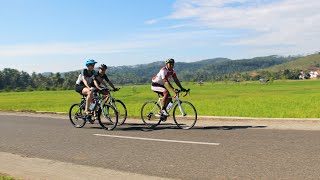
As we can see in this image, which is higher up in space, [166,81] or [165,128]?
[166,81]

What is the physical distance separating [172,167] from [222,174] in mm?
974

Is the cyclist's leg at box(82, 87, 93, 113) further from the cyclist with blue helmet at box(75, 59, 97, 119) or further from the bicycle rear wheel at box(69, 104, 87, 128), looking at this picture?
the bicycle rear wheel at box(69, 104, 87, 128)

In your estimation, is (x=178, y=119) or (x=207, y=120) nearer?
(x=178, y=119)

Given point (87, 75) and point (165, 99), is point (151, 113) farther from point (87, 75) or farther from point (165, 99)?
point (87, 75)

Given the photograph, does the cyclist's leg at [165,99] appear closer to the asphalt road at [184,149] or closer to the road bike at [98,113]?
the asphalt road at [184,149]

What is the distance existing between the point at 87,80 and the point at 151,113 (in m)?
2.36

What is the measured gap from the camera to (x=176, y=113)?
10891 millimetres

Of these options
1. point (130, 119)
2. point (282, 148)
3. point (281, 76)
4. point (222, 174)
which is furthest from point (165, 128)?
point (281, 76)

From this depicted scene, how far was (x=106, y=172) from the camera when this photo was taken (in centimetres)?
610

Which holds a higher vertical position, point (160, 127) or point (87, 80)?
point (87, 80)

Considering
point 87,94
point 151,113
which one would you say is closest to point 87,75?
point 87,94

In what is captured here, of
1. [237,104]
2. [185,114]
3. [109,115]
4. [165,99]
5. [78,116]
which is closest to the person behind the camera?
[185,114]

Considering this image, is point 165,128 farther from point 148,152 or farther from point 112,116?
point 148,152

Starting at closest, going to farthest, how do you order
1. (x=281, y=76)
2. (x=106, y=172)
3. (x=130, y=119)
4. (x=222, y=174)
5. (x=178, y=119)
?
(x=222, y=174) → (x=106, y=172) → (x=178, y=119) → (x=130, y=119) → (x=281, y=76)
